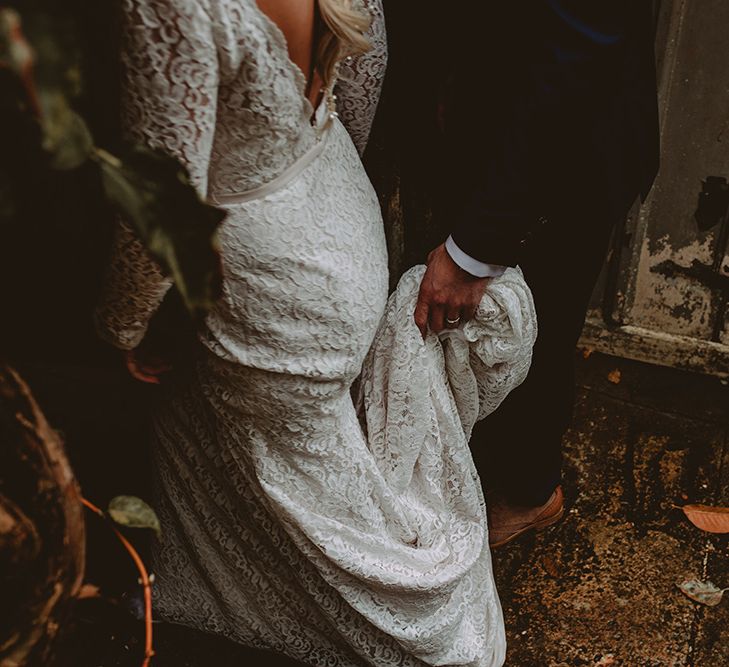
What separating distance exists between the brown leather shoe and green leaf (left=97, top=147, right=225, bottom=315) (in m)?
1.78

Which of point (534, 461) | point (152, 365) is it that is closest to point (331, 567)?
point (152, 365)

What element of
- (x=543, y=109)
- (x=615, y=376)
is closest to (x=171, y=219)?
(x=543, y=109)

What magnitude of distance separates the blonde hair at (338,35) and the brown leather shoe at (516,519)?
140 centimetres

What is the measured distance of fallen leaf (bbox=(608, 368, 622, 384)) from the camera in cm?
289

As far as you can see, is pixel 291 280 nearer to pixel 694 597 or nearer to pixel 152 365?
pixel 152 365

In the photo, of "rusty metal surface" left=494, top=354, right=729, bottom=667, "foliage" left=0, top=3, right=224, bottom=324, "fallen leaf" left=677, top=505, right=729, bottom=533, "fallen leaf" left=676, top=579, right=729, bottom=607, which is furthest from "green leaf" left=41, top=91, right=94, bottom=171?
"fallen leaf" left=677, top=505, right=729, bottom=533

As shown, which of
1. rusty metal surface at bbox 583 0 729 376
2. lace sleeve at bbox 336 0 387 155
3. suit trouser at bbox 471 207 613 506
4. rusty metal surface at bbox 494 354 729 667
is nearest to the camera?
lace sleeve at bbox 336 0 387 155

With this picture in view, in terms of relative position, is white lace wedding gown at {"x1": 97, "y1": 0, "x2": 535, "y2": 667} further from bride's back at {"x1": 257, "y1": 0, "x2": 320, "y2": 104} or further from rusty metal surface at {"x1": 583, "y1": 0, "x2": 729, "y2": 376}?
rusty metal surface at {"x1": 583, "y1": 0, "x2": 729, "y2": 376}

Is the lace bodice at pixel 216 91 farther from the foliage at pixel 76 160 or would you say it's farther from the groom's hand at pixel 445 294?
the groom's hand at pixel 445 294

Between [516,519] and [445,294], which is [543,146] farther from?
[516,519]

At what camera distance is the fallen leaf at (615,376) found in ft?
9.48

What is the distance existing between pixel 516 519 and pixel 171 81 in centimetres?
165

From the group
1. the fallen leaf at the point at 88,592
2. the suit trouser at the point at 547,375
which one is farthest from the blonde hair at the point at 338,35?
the fallen leaf at the point at 88,592

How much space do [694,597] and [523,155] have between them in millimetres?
1342
